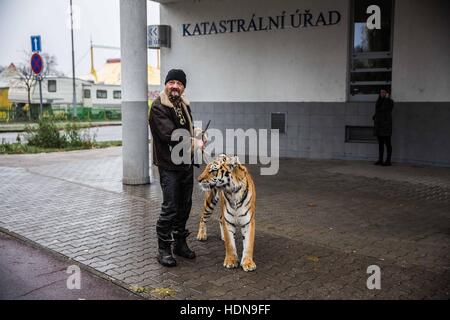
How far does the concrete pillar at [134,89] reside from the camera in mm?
9492

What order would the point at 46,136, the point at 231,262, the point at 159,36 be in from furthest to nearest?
1. the point at 46,136
2. the point at 159,36
3. the point at 231,262

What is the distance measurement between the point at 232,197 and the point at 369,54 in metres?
9.29

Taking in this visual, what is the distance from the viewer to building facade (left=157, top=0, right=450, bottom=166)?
11.9 meters

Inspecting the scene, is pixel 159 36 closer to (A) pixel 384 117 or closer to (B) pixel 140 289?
(A) pixel 384 117

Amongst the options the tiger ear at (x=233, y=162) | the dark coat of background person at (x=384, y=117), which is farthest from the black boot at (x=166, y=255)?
the dark coat of background person at (x=384, y=117)

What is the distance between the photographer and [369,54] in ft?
42.1

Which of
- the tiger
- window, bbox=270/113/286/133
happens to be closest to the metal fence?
window, bbox=270/113/286/133

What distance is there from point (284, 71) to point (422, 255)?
9.15 meters

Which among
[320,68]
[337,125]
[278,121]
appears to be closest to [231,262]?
[337,125]

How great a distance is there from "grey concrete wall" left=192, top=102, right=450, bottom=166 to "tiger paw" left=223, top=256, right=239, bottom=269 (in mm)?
8562

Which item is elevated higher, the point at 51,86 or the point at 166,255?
the point at 51,86

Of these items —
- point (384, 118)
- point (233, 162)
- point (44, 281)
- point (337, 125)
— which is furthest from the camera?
point (337, 125)

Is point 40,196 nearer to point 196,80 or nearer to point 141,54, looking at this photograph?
point 141,54

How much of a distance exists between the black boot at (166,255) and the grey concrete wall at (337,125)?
8.87 metres
